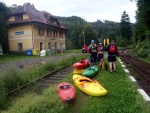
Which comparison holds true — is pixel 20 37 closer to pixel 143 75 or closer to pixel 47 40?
pixel 47 40

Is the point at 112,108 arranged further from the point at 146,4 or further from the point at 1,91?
the point at 146,4

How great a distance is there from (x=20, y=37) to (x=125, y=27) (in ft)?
193

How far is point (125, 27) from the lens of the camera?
81.7 meters

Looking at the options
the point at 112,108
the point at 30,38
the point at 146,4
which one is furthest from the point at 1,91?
the point at 30,38

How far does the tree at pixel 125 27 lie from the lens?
8150cm

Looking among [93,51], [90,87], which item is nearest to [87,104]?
[90,87]

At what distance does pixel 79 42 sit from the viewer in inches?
2965

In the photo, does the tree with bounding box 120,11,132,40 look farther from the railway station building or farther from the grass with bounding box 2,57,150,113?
the grass with bounding box 2,57,150,113

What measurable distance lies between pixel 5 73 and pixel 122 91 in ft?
16.0

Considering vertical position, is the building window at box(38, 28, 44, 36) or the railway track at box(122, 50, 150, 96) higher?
the building window at box(38, 28, 44, 36)

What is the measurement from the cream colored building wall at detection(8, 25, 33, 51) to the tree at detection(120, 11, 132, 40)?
5778 centimetres

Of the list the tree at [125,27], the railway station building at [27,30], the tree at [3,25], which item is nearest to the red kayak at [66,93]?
the tree at [3,25]

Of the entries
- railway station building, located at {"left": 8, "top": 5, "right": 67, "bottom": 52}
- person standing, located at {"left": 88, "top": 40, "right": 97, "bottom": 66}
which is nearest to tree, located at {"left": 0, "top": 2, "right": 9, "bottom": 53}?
railway station building, located at {"left": 8, "top": 5, "right": 67, "bottom": 52}

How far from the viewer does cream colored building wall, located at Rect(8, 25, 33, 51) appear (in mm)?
33094
